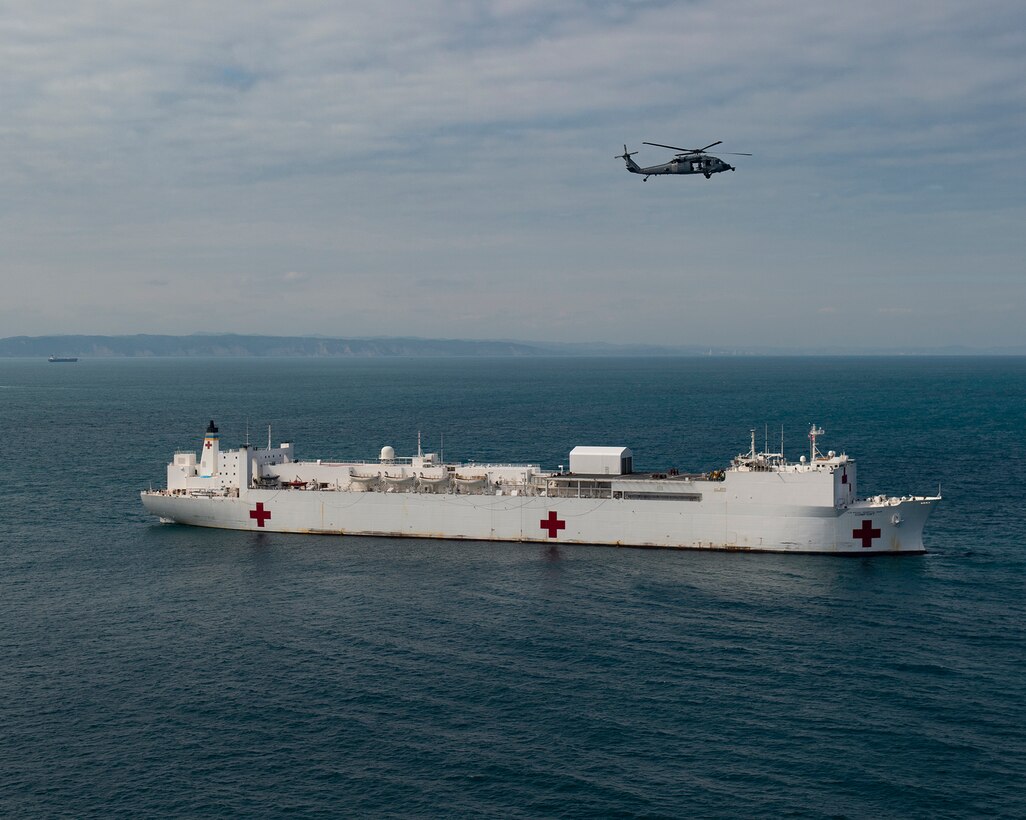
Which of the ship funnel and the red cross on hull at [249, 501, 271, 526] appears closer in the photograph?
the red cross on hull at [249, 501, 271, 526]

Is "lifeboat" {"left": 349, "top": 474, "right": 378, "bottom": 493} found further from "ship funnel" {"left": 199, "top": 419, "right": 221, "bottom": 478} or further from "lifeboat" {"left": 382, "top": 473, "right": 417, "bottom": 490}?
"ship funnel" {"left": 199, "top": 419, "right": 221, "bottom": 478}

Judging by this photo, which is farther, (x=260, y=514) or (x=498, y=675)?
(x=260, y=514)

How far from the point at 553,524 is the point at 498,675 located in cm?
1515

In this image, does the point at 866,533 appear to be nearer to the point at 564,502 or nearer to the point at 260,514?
the point at 564,502

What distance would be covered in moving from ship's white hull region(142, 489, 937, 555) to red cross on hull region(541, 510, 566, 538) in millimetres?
42

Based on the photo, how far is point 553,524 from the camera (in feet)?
126

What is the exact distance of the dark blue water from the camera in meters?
18.0

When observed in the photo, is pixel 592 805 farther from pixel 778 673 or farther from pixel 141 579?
pixel 141 579

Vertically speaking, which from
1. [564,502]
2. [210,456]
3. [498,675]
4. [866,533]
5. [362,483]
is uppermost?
[210,456]

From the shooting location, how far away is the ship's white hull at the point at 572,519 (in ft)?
118

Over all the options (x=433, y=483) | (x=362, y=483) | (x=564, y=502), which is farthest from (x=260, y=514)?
(x=564, y=502)

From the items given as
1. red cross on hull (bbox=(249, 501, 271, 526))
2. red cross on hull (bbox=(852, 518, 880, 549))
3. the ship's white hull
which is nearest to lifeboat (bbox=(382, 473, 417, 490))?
the ship's white hull

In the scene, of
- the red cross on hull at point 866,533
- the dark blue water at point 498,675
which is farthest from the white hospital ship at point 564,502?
the dark blue water at point 498,675

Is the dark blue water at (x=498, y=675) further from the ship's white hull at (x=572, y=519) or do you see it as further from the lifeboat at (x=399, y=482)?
the lifeboat at (x=399, y=482)
